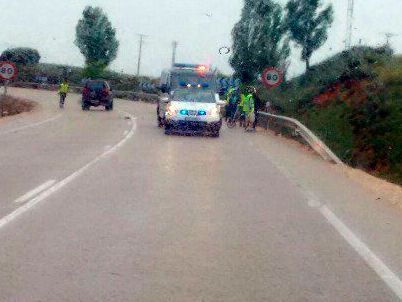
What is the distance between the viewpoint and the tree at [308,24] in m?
53.6

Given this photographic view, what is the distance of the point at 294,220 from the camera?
409 inches

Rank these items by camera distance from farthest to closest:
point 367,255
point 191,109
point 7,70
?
point 7,70 < point 191,109 < point 367,255

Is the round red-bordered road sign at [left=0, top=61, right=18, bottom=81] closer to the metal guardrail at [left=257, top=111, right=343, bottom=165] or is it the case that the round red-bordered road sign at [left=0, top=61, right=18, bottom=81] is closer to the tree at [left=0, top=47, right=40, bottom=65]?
the metal guardrail at [left=257, top=111, right=343, bottom=165]

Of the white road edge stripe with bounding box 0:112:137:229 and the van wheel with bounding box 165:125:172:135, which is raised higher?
the van wheel with bounding box 165:125:172:135

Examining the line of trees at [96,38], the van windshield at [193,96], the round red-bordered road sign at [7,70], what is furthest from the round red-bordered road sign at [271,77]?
the line of trees at [96,38]

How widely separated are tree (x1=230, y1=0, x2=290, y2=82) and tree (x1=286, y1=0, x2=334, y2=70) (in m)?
1.60

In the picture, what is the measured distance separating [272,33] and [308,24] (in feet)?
11.9

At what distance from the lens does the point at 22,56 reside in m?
110

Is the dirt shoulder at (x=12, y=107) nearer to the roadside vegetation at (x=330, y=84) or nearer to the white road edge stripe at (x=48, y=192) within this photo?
the roadside vegetation at (x=330, y=84)

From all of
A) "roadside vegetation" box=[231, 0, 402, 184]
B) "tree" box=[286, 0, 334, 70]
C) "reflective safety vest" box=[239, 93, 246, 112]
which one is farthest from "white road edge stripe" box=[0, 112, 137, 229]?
"tree" box=[286, 0, 334, 70]

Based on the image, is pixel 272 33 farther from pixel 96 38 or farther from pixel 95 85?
pixel 96 38

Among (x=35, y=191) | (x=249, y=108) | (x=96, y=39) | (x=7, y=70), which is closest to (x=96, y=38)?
(x=96, y=39)

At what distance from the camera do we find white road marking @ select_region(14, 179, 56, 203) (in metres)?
11.4

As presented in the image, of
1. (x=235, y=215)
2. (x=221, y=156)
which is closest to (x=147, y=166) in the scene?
(x=221, y=156)
